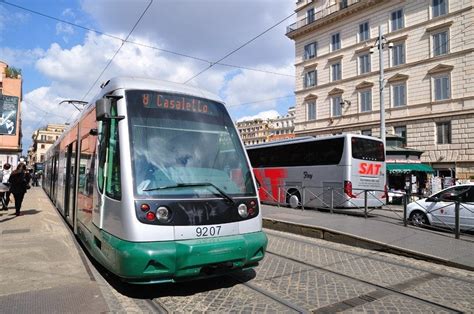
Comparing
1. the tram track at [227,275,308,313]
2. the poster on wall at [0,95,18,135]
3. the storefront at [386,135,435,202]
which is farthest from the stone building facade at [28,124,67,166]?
the tram track at [227,275,308,313]

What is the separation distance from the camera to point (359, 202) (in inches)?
555

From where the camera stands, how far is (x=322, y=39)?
132ft

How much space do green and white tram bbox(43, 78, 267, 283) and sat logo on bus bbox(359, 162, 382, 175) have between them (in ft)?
33.5

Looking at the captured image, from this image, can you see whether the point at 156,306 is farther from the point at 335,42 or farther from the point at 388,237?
the point at 335,42

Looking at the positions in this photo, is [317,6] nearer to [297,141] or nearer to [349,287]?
[297,141]

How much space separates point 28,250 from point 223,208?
4.29 metres

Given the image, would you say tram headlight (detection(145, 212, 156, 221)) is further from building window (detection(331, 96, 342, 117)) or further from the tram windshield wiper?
building window (detection(331, 96, 342, 117))

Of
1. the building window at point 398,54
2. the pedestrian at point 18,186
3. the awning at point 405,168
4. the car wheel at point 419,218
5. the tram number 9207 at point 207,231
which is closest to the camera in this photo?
the tram number 9207 at point 207,231

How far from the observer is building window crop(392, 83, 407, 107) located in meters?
32.7

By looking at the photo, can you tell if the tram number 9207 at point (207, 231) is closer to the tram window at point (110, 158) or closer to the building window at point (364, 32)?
the tram window at point (110, 158)

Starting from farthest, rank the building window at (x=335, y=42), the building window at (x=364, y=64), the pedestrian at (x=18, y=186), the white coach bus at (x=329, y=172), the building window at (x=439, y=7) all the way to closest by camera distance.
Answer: the building window at (x=335, y=42), the building window at (x=364, y=64), the building window at (x=439, y=7), the white coach bus at (x=329, y=172), the pedestrian at (x=18, y=186)

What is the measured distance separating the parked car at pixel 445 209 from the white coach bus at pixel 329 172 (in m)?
1.83

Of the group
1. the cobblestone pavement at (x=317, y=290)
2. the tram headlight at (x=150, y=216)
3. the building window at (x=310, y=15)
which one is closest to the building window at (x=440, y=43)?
the building window at (x=310, y=15)

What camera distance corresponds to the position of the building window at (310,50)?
41022 mm
